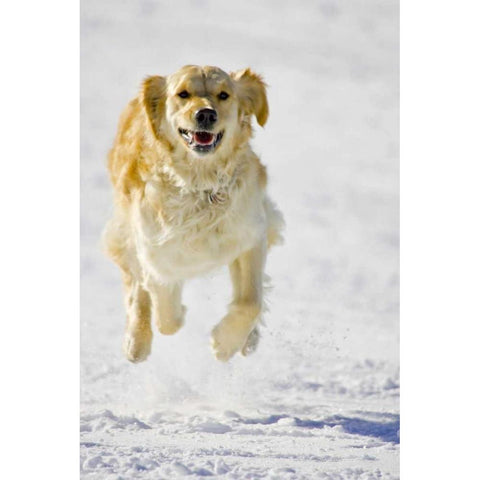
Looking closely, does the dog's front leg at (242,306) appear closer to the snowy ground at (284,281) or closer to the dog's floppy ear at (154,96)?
the snowy ground at (284,281)

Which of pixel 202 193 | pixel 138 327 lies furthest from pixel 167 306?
pixel 202 193

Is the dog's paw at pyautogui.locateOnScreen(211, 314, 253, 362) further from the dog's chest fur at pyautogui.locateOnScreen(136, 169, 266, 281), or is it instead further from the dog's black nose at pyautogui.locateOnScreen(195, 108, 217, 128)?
the dog's black nose at pyautogui.locateOnScreen(195, 108, 217, 128)

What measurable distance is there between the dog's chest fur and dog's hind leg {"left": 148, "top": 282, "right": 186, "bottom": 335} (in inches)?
7.5

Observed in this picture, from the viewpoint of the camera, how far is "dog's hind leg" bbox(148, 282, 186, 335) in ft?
13.3

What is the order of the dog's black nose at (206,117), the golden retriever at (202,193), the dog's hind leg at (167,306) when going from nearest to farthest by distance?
the dog's black nose at (206,117)
the golden retriever at (202,193)
the dog's hind leg at (167,306)

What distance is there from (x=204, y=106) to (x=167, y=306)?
104 cm

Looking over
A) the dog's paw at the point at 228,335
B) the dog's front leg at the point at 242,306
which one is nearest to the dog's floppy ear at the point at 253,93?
the dog's front leg at the point at 242,306

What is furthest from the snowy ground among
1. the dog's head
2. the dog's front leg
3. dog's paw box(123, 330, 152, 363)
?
dog's paw box(123, 330, 152, 363)

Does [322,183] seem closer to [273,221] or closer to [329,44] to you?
[329,44]

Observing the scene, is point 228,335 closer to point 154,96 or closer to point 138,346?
point 138,346

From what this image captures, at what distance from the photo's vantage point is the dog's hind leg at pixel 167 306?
4047mm

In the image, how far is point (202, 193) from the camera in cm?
381
